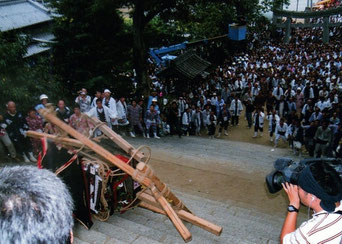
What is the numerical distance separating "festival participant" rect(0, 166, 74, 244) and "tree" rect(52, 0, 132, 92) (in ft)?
35.2

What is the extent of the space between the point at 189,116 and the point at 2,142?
686cm

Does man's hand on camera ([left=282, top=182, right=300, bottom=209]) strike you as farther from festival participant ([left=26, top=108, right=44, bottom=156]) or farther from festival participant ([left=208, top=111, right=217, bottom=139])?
festival participant ([left=208, top=111, right=217, bottom=139])

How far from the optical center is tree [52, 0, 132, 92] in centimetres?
1202

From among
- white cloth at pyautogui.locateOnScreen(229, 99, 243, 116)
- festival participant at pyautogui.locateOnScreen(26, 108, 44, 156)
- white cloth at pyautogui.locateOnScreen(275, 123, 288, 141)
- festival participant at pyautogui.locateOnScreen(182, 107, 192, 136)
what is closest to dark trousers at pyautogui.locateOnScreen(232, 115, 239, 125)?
white cloth at pyautogui.locateOnScreen(229, 99, 243, 116)

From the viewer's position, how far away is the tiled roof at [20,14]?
51.0 ft

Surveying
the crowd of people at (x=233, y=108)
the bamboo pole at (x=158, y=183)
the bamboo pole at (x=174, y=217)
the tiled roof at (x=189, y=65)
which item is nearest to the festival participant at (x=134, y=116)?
the crowd of people at (x=233, y=108)

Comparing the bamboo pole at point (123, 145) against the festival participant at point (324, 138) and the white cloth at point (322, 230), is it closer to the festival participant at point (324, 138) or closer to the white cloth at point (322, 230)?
the white cloth at point (322, 230)

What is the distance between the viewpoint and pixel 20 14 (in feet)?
55.6

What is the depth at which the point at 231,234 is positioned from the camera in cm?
409

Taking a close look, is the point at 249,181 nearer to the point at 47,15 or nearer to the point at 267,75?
the point at 267,75

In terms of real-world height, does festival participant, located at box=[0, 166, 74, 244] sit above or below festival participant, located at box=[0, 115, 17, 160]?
above

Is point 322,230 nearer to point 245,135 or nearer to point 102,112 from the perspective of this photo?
point 102,112

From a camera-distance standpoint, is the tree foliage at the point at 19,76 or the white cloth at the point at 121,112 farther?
the white cloth at the point at 121,112

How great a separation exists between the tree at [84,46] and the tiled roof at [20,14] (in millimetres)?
3719
